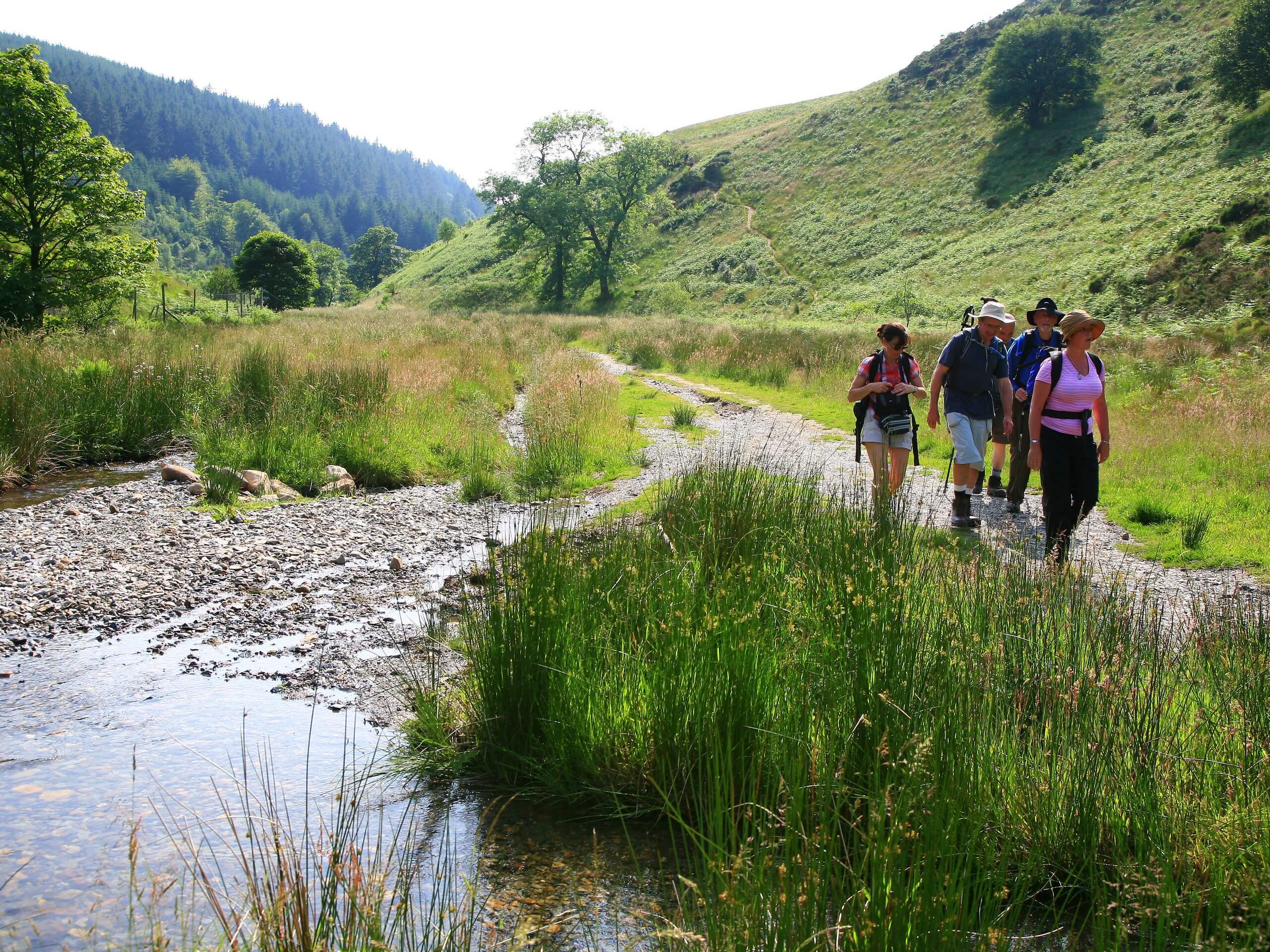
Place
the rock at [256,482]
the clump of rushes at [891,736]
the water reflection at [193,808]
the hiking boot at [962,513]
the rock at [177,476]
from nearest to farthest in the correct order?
the clump of rushes at [891,736], the water reflection at [193,808], the hiking boot at [962,513], the rock at [256,482], the rock at [177,476]

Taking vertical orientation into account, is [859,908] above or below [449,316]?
below

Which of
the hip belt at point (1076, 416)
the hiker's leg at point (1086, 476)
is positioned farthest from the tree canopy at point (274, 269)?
the hiker's leg at point (1086, 476)

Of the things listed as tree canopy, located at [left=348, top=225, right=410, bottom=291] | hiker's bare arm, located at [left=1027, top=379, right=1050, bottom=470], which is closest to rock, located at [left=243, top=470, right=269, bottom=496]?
hiker's bare arm, located at [left=1027, top=379, right=1050, bottom=470]

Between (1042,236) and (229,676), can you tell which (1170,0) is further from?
(229,676)

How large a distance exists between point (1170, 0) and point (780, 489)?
226 feet

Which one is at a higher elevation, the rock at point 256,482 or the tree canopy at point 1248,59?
the tree canopy at point 1248,59

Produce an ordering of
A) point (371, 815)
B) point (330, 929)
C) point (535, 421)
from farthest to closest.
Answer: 1. point (535, 421)
2. point (371, 815)
3. point (330, 929)

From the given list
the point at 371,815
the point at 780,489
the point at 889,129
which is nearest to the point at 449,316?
the point at 780,489

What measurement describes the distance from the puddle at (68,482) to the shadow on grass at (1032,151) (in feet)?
163

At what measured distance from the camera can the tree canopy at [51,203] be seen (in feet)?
60.2

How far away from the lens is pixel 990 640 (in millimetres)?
3596

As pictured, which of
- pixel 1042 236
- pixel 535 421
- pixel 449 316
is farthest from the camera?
pixel 1042 236

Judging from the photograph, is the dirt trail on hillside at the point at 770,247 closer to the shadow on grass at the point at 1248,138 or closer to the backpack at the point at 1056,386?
the shadow on grass at the point at 1248,138

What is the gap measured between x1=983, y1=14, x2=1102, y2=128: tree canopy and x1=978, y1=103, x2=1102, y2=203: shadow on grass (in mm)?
992
